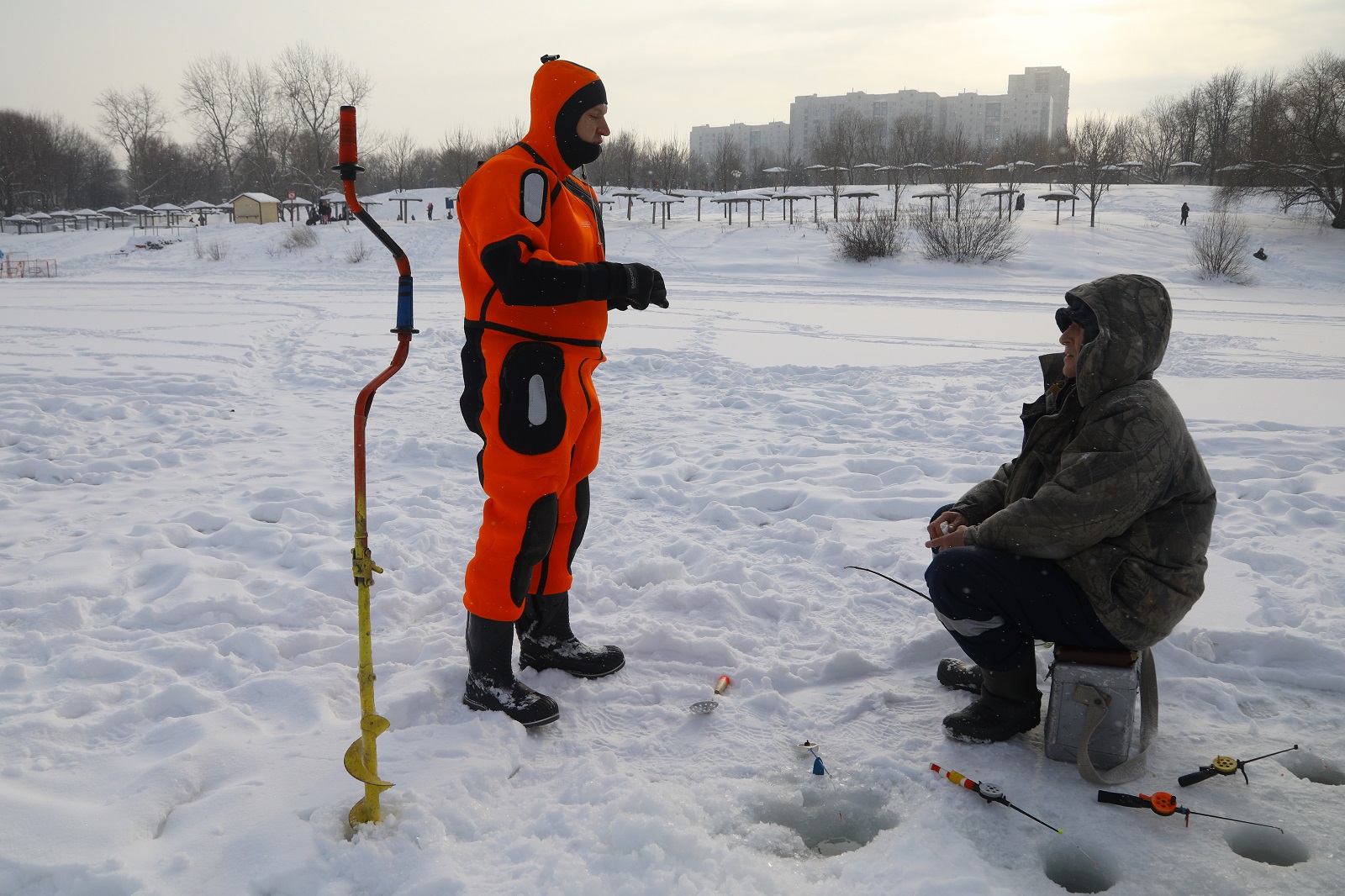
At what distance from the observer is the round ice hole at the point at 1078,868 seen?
83.1 inches

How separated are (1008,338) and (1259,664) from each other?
10.0m

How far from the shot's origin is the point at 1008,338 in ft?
41.0

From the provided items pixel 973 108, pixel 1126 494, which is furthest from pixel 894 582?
pixel 973 108

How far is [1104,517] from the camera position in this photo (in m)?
2.31

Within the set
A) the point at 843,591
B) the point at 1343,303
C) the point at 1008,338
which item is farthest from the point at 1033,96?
the point at 843,591

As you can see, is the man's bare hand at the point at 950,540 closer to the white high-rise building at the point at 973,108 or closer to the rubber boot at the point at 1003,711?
the rubber boot at the point at 1003,711

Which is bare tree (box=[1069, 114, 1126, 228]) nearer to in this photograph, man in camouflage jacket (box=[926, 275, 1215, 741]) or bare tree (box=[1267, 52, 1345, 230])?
bare tree (box=[1267, 52, 1345, 230])

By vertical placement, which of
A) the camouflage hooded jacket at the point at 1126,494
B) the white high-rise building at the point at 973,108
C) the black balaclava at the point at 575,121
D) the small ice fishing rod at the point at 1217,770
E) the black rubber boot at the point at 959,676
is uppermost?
the white high-rise building at the point at 973,108

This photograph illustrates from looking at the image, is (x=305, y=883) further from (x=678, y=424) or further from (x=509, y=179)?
(x=678, y=424)

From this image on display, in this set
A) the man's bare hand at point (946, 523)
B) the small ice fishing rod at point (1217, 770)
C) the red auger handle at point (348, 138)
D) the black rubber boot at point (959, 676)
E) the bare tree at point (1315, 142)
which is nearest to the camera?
the red auger handle at point (348, 138)

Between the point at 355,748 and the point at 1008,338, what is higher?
the point at 1008,338

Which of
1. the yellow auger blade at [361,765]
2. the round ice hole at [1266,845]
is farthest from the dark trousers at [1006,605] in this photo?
the yellow auger blade at [361,765]

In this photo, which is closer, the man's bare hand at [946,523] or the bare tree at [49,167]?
the man's bare hand at [946,523]

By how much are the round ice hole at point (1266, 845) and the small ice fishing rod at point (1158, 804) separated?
0.02 meters
